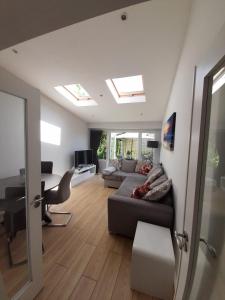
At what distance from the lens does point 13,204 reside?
1.29 m

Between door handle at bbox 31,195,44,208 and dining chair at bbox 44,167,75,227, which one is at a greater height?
door handle at bbox 31,195,44,208

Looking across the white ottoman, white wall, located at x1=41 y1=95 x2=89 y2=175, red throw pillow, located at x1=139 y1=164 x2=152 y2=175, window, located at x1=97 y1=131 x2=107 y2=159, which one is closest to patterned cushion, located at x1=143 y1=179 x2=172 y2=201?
the white ottoman

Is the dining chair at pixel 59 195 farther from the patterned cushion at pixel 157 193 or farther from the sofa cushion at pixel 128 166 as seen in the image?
the sofa cushion at pixel 128 166

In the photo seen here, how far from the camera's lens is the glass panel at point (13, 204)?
3.95ft

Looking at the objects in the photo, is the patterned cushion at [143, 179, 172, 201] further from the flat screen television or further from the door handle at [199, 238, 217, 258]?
the flat screen television

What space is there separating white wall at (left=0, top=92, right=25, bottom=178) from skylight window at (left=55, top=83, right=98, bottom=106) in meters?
2.90

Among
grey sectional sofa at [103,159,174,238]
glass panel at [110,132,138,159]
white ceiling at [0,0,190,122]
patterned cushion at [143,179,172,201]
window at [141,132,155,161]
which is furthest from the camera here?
glass panel at [110,132,138,159]

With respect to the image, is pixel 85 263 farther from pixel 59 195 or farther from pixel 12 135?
pixel 12 135

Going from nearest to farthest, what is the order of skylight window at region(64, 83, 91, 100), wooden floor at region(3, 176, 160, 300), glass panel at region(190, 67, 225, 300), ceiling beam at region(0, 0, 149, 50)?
ceiling beam at region(0, 0, 149, 50) < glass panel at region(190, 67, 225, 300) < wooden floor at region(3, 176, 160, 300) < skylight window at region(64, 83, 91, 100)

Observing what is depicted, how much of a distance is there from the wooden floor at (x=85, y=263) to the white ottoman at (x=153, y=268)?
0.35 ft

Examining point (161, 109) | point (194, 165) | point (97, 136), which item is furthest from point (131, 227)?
point (97, 136)

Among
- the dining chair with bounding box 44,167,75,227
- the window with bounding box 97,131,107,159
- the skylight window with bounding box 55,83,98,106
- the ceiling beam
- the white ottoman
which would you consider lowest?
the white ottoman

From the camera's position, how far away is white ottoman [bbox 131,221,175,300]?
1315 mm

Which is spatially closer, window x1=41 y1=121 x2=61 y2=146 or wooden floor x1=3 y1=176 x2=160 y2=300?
wooden floor x1=3 y1=176 x2=160 y2=300
